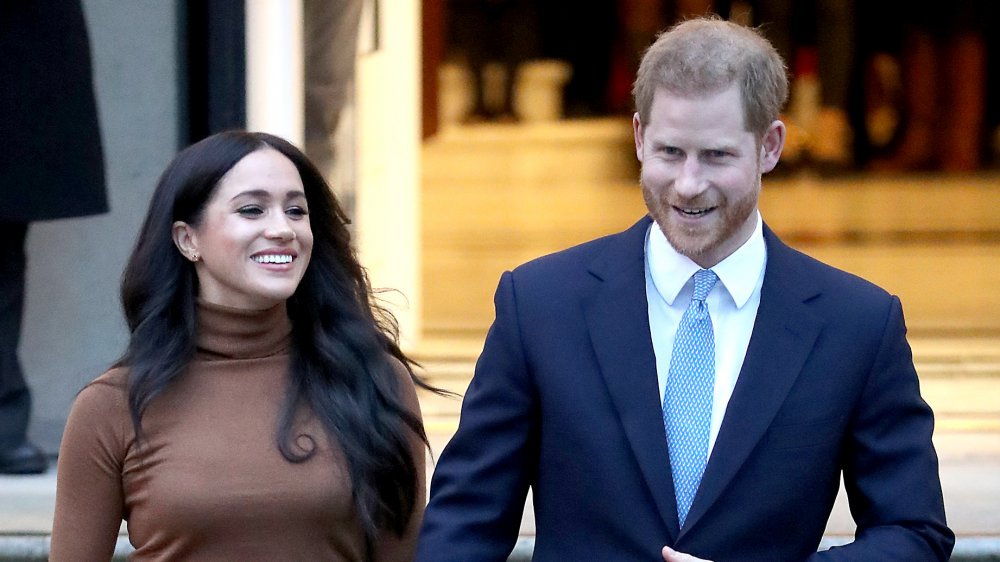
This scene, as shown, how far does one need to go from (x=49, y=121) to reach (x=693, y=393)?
290 cm

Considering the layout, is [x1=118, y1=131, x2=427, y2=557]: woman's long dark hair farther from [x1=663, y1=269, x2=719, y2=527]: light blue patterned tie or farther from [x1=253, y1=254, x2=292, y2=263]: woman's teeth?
[x1=663, y1=269, x2=719, y2=527]: light blue patterned tie

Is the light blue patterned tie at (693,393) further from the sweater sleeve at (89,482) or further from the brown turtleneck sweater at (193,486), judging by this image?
the sweater sleeve at (89,482)

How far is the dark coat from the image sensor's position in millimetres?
4723

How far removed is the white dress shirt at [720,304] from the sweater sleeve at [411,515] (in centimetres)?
72

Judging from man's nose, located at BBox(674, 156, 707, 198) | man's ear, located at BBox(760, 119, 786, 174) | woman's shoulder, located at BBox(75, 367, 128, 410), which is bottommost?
→ woman's shoulder, located at BBox(75, 367, 128, 410)

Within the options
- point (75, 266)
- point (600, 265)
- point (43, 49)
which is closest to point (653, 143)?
point (600, 265)

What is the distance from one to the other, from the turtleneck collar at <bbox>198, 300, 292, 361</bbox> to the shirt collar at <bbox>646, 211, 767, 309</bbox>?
81 cm

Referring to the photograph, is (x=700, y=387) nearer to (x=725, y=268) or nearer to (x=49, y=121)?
(x=725, y=268)

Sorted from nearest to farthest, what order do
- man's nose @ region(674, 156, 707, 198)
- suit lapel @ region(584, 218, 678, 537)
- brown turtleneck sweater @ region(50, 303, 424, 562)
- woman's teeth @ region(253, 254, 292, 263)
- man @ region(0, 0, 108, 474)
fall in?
man's nose @ region(674, 156, 707, 198) → suit lapel @ region(584, 218, 678, 537) → brown turtleneck sweater @ region(50, 303, 424, 562) → woman's teeth @ region(253, 254, 292, 263) → man @ region(0, 0, 108, 474)

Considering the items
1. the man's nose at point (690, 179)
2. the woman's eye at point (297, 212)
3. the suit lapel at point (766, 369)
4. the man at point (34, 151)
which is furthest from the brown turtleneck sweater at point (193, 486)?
the man at point (34, 151)

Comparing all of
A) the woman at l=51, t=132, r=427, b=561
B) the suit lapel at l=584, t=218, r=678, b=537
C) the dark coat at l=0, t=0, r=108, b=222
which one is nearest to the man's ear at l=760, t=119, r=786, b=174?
the suit lapel at l=584, t=218, r=678, b=537

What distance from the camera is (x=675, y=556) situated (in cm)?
237

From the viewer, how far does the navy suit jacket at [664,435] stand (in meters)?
2.39

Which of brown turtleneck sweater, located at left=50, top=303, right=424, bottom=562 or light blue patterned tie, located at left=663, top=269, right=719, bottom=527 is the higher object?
light blue patterned tie, located at left=663, top=269, right=719, bottom=527
